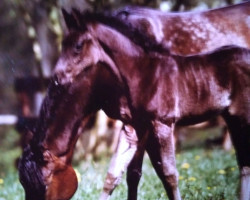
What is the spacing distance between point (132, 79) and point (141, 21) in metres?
0.92

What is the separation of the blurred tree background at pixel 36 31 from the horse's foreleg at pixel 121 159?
1.17 m

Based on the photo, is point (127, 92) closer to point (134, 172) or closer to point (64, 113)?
point (64, 113)

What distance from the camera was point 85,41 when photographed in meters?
3.27

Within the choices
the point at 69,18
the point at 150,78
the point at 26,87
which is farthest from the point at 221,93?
the point at 26,87

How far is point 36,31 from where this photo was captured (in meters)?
10.9

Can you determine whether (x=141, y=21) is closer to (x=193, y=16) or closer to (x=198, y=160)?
(x=193, y=16)

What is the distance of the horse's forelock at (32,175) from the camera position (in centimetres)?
330

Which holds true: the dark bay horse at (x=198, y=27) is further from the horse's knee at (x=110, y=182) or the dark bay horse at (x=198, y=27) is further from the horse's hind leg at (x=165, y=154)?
the horse's knee at (x=110, y=182)

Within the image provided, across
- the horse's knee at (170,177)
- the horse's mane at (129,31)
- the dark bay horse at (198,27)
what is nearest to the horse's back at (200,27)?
the dark bay horse at (198,27)

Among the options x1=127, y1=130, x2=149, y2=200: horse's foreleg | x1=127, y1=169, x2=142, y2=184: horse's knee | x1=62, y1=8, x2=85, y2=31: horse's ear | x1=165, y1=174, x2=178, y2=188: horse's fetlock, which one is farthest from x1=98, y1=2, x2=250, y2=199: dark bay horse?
x1=165, y1=174, x2=178, y2=188: horse's fetlock

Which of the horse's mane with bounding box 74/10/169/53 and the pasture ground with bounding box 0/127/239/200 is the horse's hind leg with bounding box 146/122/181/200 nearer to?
the horse's mane with bounding box 74/10/169/53

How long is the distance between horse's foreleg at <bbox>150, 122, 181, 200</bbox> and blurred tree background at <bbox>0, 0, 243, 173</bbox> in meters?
1.28

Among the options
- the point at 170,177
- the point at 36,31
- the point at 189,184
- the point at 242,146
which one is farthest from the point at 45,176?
the point at 36,31

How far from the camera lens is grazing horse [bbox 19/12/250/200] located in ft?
10.8
